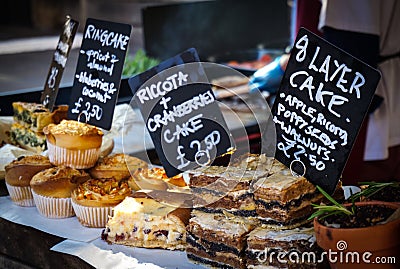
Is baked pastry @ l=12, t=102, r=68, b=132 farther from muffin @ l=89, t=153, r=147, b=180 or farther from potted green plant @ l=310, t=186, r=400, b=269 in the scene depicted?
potted green plant @ l=310, t=186, r=400, b=269

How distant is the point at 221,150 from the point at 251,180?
29 centimetres

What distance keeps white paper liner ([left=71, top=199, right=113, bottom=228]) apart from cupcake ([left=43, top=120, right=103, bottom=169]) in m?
0.31

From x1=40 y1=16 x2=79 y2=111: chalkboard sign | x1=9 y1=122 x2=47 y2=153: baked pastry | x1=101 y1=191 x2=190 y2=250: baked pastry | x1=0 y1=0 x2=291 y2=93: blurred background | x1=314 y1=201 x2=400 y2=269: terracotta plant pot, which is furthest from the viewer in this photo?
x1=0 y1=0 x2=291 y2=93: blurred background

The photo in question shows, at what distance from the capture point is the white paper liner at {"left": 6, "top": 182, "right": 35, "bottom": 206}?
10.1ft

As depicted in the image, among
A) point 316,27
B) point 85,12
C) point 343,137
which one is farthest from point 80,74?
point 85,12

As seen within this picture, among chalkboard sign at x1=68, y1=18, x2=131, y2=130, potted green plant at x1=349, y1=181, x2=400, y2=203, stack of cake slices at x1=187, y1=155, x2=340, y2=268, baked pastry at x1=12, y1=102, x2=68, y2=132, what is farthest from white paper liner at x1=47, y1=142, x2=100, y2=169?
potted green plant at x1=349, y1=181, x2=400, y2=203

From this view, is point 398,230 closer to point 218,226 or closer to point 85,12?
point 218,226

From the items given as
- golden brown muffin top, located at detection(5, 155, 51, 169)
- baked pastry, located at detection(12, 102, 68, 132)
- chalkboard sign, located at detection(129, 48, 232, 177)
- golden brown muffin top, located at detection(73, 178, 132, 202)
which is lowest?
golden brown muffin top, located at detection(73, 178, 132, 202)

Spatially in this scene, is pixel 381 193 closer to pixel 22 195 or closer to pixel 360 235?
pixel 360 235

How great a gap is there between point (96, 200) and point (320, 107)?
1.02m

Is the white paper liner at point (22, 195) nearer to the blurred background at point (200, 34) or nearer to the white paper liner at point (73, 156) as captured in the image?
A: the white paper liner at point (73, 156)

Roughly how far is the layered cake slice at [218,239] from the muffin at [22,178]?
97 cm

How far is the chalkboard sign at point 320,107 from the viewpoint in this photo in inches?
88.3

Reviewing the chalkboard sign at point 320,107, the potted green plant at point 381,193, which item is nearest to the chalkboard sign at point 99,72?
the chalkboard sign at point 320,107
